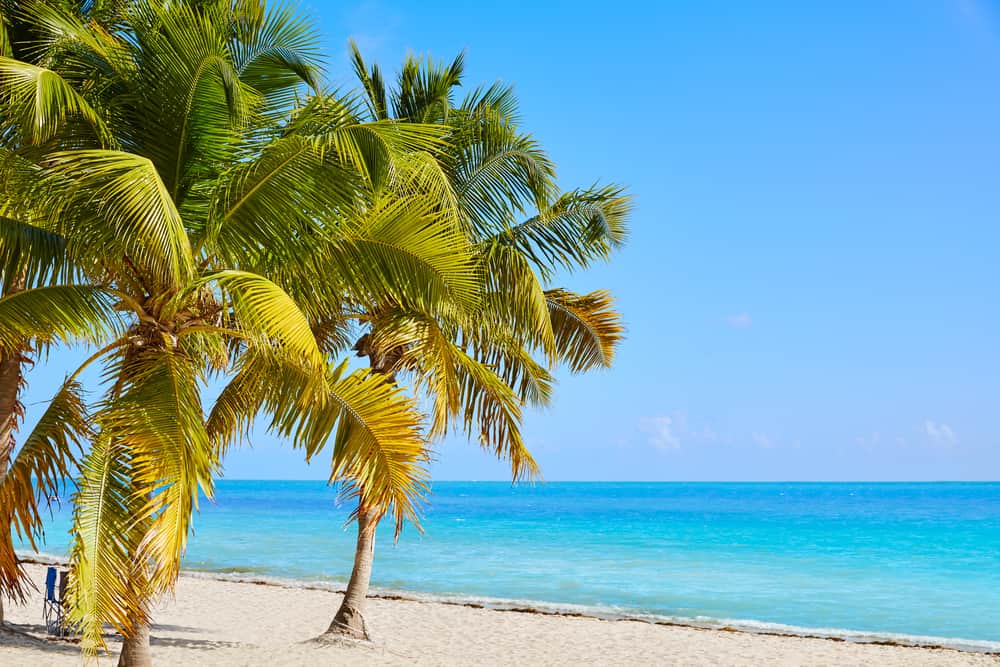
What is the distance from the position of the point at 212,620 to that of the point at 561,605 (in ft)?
22.1

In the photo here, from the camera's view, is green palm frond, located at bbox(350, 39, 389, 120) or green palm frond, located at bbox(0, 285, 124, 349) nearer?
green palm frond, located at bbox(0, 285, 124, 349)

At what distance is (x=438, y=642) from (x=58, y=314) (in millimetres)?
7170

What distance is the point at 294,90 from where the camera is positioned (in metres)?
6.83

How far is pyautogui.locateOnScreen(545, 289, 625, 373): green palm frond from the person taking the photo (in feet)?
35.1

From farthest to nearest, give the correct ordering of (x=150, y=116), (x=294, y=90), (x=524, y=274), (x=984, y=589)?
(x=984, y=589)
(x=524, y=274)
(x=294, y=90)
(x=150, y=116)

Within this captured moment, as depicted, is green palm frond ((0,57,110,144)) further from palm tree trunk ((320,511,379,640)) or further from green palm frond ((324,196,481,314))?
palm tree trunk ((320,511,379,640))

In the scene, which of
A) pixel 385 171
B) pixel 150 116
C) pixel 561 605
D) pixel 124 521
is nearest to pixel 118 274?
pixel 150 116

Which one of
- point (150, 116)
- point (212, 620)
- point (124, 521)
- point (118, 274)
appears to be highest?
point (150, 116)

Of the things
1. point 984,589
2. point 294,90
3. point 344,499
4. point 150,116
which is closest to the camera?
point 150,116

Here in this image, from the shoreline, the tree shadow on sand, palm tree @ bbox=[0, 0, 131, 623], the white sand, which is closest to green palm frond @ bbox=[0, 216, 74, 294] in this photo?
palm tree @ bbox=[0, 0, 131, 623]

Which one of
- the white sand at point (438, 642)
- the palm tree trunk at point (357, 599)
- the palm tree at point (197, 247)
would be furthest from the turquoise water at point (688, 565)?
the palm tree trunk at point (357, 599)

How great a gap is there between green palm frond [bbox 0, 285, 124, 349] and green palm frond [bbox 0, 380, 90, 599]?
0.57 meters

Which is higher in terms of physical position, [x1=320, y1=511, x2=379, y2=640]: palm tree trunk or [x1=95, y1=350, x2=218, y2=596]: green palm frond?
[x1=95, y1=350, x2=218, y2=596]: green palm frond

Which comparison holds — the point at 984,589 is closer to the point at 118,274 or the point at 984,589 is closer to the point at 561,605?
the point at 561,605
